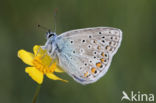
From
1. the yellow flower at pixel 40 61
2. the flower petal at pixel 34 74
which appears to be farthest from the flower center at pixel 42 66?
the flower petal at pixel 34 74

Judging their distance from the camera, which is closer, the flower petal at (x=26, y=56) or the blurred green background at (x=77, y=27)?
the flower petal at (x=26, y=56)

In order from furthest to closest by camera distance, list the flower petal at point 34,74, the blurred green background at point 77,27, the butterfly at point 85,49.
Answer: the blurred green background at point 77,27
the butterfly at point 85,49
the flower petal at point 34,74

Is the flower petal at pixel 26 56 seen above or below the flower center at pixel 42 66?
above

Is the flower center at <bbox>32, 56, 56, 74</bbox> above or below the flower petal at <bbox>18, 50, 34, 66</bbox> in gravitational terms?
below

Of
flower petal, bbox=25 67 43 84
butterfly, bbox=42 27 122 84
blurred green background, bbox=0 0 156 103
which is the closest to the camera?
flower petal, bbox=25 67 43 84

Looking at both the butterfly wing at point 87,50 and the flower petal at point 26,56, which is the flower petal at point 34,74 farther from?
the butterfly wing at point 87,50

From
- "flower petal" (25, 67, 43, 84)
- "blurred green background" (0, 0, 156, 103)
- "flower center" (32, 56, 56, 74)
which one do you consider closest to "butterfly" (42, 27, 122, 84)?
"flower center" (32, 56, 56, 74)

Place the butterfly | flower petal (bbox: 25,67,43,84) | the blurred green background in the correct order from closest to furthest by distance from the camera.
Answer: flower petal (bbox: 25,67,43,84)
the butterfly
the blurred green background

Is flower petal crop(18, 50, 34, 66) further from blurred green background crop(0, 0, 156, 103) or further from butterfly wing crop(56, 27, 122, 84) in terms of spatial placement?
blurred green background crop(0, 0, 156, 103)
